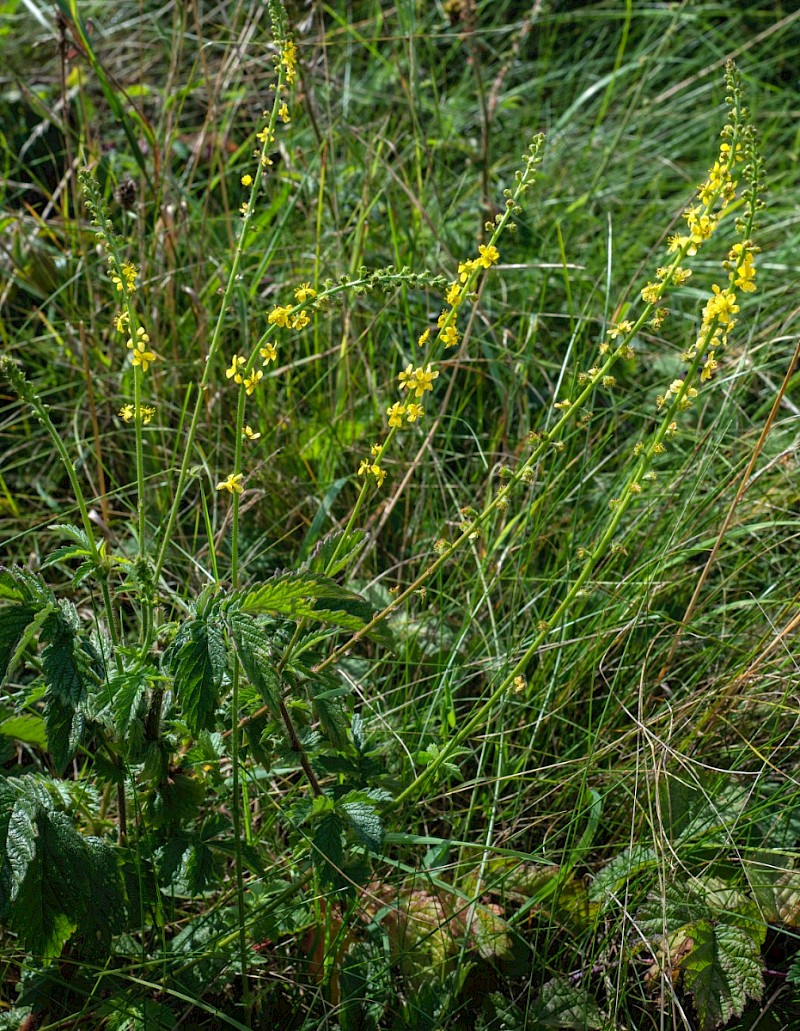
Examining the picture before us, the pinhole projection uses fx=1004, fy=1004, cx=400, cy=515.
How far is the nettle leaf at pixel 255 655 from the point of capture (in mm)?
1392

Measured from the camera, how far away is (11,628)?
1424 millimetres

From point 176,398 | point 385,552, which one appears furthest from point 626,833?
point 176,398

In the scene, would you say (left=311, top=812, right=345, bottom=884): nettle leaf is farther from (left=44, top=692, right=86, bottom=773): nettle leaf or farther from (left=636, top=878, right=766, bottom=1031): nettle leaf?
(left=636, top=878, right=766, bottom=1031): nettle leaf

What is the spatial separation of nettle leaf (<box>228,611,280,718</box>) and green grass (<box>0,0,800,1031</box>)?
85 mm

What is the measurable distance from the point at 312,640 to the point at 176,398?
4.86ft

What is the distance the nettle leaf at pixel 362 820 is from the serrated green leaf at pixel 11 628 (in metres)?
0.58

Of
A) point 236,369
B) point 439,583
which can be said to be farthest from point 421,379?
point 439,583

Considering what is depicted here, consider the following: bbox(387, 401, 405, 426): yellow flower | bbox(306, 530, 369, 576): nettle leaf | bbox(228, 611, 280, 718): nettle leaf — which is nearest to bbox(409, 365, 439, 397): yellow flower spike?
bbox(387, 401, 405, 426): yellow flower

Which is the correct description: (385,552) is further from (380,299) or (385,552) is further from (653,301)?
(653,301)

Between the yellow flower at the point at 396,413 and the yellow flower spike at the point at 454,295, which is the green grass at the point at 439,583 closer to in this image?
the yellow flower spike at the point at 454,295

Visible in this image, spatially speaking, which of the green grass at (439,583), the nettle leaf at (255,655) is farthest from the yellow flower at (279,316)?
the nettle leaf at (255,655)

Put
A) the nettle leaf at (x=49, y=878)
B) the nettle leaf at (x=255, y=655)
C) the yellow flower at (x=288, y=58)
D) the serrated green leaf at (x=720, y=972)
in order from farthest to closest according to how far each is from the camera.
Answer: the serrated green leaf at (x=720, y=972) → the yellow flower at (x=288, y=58) → the nettle leaf at (x=49, y=878) → the nettle leaf at (x=255, y=655)

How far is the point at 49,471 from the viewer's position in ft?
9.57

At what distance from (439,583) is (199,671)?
0.98m
